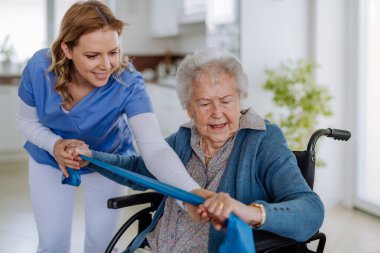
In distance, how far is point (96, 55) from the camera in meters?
1.77

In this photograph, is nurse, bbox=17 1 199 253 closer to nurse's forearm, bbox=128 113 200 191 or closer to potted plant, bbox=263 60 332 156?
nurse's forearm, bbox=128 113 200 191

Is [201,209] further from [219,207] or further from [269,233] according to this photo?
[269,233]

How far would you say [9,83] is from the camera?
20.2ft

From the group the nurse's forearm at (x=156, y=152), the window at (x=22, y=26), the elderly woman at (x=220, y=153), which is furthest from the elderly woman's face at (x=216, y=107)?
the window at (x=22, y=26)

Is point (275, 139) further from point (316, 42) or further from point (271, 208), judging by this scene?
point (316, 42)

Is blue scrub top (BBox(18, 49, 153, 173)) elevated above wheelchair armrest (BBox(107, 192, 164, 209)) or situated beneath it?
elevated above

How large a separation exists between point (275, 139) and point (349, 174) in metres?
2.70

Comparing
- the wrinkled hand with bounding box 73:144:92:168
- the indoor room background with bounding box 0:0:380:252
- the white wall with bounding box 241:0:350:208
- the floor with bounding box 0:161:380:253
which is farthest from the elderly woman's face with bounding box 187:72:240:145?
the white wall with bounding box 241:0:350:208

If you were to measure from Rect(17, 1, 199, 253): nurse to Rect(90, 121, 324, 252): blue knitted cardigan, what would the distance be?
0.48ft

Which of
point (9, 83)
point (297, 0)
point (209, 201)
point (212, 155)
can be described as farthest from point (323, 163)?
point (9, 83)

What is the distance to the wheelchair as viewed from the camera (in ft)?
4.88

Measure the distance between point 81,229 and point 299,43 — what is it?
2.08 meters

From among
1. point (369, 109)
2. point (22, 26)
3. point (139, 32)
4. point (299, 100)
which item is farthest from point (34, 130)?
point (139, 32)

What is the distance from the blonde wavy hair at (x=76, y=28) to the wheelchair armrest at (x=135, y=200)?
409mm
